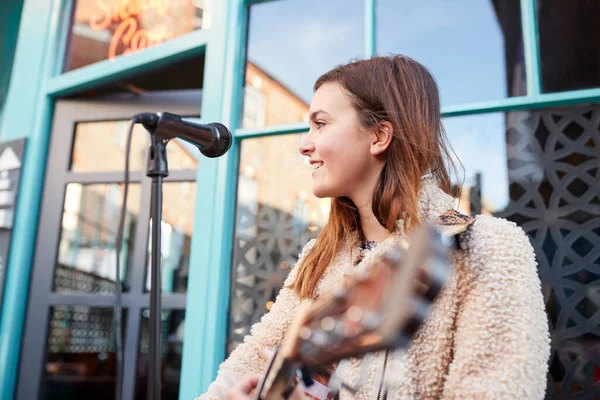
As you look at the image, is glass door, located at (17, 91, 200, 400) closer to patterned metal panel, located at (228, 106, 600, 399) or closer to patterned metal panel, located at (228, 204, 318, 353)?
patterned metal panel, located at (228, 204, 318, 353)

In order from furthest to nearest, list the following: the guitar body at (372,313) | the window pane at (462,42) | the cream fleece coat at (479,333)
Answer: the window pane at (462,42) < the cream fleece coat at (479,333) < the guitar body at (372,313)

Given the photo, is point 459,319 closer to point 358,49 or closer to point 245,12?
point 358,49

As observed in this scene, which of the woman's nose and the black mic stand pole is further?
the woman's nose

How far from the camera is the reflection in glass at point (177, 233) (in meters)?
3.66

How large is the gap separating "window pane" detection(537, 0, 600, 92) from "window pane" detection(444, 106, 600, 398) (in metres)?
0.13

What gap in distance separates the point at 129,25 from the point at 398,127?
2617mm

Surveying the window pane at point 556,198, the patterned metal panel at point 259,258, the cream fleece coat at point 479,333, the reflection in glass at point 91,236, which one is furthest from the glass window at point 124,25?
the cream fleece coat at point 479,333

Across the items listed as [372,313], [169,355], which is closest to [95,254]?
[169,355]

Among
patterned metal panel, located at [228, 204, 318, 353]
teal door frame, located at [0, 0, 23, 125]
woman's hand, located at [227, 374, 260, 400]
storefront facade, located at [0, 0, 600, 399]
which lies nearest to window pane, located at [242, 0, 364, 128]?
storefront facade, located at [0, 0, 600, 399]

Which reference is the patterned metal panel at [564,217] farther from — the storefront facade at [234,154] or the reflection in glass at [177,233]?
the reflection in glass at [177,233]

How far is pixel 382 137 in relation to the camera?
155 centimetres

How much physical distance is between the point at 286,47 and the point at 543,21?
50.9 inches

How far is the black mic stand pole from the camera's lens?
118 cm

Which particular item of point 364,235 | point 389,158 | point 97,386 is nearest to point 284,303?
point 364,235
